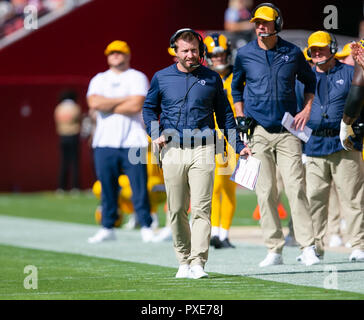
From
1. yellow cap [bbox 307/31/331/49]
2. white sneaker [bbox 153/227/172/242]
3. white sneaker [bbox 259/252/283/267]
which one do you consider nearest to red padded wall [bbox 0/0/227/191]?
white sneaker [bbox 153/227/172/242]

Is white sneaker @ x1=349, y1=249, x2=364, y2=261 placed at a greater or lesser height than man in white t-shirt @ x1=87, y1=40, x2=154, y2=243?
lesser

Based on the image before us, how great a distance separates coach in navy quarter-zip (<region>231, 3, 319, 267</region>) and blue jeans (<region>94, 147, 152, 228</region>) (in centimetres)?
338

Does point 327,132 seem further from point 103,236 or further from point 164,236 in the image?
point 103,236

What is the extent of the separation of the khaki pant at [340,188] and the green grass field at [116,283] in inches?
66.9

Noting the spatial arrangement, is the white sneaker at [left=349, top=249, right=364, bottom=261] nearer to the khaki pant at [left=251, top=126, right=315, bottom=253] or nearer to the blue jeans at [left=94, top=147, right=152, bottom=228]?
the khaki pant at [left=251, top=126, right=315, bottom=253]

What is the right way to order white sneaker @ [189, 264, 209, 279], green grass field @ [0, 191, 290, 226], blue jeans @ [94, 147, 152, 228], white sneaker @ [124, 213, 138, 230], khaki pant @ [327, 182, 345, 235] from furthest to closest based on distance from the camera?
green grass field @ [0, 191, 290, 226]
white sneaker @ [124, 213, 138, 230]
blue jeans @ [94, 147, 152, 228]
khaki pant @ [327, 182, 345, 235]
white sneaker @ [189, 264, 209, 279]

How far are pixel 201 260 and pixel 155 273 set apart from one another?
0.82 meters

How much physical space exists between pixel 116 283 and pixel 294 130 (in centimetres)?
244

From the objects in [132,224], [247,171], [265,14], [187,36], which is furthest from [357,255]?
[132,224]

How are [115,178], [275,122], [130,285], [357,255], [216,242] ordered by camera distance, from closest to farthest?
1. [130,285]
2. [275,122]
3. [357,255]
4. [216,242]
5. [115,178]

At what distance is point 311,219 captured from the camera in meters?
Result: 10.2

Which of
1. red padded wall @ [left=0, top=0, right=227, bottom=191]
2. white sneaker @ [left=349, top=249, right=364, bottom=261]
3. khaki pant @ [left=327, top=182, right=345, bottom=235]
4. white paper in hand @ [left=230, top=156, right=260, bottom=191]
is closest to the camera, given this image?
white paper in hand @ [left=230, top=156, right=260, bottom=191]

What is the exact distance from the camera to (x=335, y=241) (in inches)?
484

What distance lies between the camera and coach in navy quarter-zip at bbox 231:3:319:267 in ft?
33.0
